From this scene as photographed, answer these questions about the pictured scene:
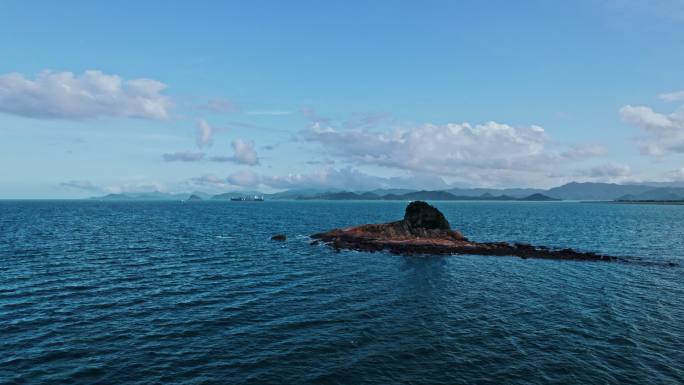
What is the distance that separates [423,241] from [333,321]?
50873 millimetres

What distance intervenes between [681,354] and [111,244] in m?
82.7

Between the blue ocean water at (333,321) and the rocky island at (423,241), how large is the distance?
366 inches

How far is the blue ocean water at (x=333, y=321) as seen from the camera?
78.4ft

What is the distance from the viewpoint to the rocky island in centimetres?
6950

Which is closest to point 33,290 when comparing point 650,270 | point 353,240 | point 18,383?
point 18,383

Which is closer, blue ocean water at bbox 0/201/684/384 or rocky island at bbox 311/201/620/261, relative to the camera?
blue ocean water at bbox 0/201/684/384

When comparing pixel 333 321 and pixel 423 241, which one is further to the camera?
pixel 423 241

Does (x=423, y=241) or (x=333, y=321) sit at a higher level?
(x=423, y=241)

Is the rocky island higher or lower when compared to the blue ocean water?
higher

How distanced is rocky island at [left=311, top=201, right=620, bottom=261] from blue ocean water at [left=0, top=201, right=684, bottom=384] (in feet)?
30.5

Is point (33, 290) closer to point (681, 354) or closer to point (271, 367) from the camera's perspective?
point (271, 367)

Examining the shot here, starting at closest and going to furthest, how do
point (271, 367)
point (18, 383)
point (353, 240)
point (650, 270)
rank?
1. point (18, 383)
2. point (271, 367)
3. point (650, 270)
4. point (353, 240)

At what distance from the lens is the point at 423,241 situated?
80250 mm

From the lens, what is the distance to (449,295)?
1640 inches
